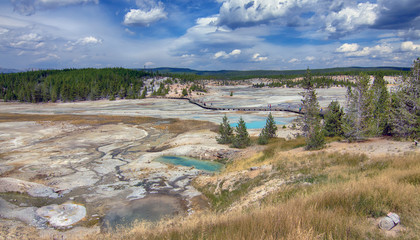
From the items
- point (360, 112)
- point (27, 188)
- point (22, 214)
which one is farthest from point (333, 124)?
point (27, 188)

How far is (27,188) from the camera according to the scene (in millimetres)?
17188

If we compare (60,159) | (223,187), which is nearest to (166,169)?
(223,187)

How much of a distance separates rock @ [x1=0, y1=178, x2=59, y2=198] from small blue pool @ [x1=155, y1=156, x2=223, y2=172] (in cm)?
1072

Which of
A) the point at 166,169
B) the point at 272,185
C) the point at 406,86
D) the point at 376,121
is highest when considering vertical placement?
the point at 406,86

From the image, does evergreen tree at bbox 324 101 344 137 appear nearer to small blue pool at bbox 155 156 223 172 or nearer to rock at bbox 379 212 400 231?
small blue pool at bbox 155 156 223 172

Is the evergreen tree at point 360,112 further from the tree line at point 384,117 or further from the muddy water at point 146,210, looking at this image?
the muddy water at point 146,210

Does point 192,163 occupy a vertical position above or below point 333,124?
below

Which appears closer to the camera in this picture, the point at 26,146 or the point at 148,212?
the point at 148,212

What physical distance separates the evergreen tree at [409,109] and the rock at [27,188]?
86.4 ft

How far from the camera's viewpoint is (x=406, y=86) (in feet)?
72.6

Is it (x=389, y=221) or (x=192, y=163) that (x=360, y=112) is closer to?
(x=192, y=163)

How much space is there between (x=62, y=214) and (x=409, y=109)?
26.9 metres

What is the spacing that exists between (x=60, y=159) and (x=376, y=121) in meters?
31.0

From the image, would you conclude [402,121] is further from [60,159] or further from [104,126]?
[104,126]
